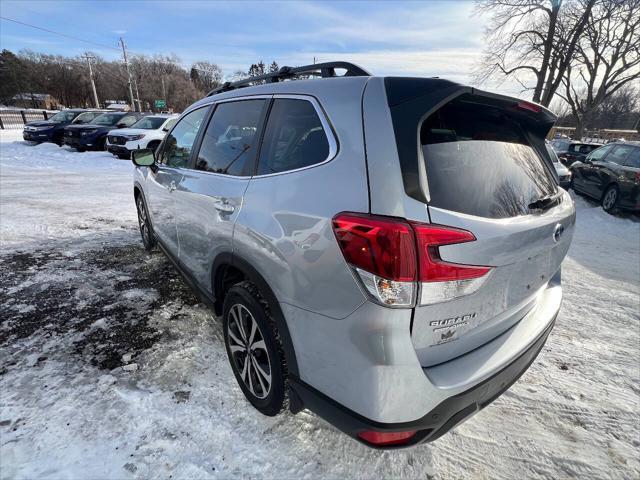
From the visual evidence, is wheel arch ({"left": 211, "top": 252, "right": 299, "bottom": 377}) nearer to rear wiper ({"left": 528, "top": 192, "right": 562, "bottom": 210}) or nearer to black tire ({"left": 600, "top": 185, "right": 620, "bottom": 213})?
rear wiper ({"left": 528, "top": 192, "right": 562, "bottom": 210})

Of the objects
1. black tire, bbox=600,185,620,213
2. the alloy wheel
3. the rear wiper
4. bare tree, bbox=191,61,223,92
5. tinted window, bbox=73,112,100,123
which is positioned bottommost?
A: black tire, bbox=600,185,620,213

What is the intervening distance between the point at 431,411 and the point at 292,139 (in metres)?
1.43

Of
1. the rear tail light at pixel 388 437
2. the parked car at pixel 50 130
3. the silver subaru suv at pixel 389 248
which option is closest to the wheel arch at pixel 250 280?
A: the silver subaru suv at pixel 389 248

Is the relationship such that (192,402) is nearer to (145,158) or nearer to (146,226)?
(145,158)

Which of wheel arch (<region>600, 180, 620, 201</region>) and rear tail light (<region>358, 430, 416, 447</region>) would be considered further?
wheel arch (<region>600, 180, 620, 201</region>)

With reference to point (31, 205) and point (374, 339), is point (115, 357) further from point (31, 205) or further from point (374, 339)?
point (31, 205)

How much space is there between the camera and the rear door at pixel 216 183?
2.19 m

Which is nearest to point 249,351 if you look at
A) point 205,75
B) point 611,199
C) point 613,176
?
point 611,199

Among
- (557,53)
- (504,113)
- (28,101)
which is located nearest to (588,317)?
(504,113)

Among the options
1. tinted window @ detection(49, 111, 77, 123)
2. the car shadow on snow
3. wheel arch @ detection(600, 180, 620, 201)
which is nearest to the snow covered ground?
the car shadow on snow

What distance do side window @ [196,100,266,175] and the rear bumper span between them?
4.20 feet

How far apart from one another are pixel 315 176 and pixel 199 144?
5.35 ft

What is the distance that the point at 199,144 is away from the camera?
288 cm

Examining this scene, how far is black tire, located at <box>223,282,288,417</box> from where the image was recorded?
1936mm
